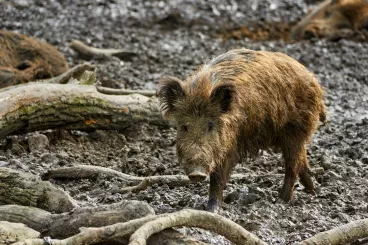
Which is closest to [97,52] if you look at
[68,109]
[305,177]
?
[68,109]

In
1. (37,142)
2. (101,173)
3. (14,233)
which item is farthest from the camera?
(37,142)

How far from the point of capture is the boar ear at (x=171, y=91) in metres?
6.25

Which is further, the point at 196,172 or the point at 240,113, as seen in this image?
the point at 240,113

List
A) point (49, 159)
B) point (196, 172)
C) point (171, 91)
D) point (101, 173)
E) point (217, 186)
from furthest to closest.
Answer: point (49, 159) < point (101, 173) < point (217, 186) < point (171, 91) < point (196, 172)

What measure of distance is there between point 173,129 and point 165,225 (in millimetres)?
4025

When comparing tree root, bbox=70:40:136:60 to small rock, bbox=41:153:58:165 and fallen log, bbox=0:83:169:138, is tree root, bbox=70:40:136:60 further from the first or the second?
small rock, bbox=41:153:58:165

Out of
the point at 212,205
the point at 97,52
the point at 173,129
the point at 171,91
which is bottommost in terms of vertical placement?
the point at 97,52

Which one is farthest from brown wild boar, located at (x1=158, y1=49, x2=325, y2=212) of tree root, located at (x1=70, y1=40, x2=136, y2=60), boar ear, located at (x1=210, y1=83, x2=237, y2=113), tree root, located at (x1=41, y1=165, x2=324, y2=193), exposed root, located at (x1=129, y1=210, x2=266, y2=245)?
tree root, located at (x1=70, y1=40, x2=136, y2=60)

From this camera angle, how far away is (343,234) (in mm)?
5723

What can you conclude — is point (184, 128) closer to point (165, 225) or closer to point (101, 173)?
point (101, 173)

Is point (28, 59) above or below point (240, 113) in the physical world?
below

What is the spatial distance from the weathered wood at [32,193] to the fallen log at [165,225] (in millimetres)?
1060

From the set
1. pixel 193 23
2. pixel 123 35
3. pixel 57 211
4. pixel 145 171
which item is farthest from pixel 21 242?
pixel 193 23

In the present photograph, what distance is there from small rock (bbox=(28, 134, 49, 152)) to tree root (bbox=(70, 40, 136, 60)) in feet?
13.7
